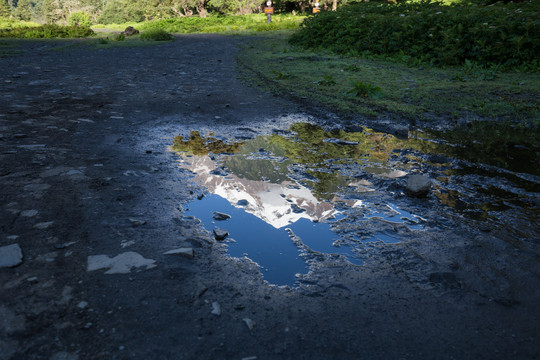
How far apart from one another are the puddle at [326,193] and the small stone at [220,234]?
0.12 feet

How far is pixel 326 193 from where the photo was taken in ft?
9.70

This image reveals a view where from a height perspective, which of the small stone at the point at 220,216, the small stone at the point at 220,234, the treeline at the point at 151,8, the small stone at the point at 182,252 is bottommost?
the small stone at the point at 220,216

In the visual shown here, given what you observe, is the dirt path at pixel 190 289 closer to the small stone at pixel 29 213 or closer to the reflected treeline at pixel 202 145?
the small stone at pixel 29 213

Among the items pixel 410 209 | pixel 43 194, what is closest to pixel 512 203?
pixel 410 209

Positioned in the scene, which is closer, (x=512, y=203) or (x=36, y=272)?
(x=36, y=272)

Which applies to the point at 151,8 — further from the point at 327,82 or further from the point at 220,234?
the point at 220,234

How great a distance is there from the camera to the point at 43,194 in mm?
2654

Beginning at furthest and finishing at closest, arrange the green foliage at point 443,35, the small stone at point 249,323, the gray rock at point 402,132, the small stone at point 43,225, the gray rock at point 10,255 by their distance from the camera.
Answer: the green foliage at point 443,35 → the gray rock at point 402,132 → the small stone at point 43,225 → the gray rock at point 10,255 → the small stone at point 249,323

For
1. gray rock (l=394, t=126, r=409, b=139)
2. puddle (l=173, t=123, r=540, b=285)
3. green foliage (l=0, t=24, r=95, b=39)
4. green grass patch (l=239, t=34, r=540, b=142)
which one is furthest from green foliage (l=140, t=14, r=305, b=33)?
puddle (l=173, t=123, r=540, b=285)

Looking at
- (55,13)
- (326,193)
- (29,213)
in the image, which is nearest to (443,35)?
(326,193)

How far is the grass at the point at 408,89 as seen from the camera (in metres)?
5.00

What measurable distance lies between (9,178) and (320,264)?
2538mm

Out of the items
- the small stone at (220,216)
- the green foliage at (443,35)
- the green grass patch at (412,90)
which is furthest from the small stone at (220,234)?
the green foliage at (443,35)

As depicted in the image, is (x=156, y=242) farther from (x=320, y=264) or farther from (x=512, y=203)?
(x=512, y=203)
